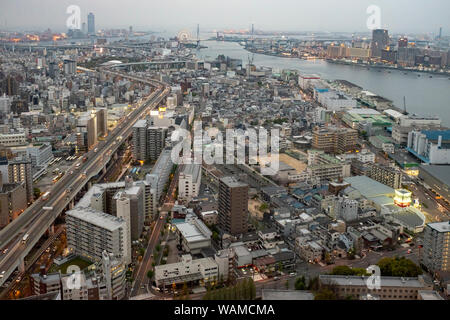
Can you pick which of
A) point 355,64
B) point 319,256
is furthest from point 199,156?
point 355,64

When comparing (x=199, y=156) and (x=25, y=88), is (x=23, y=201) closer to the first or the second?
(x=199, y=156)

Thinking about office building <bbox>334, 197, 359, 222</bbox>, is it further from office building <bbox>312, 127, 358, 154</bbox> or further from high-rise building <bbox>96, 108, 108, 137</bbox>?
high-rise building <bbox>96, 108, 108, 137</bbox>

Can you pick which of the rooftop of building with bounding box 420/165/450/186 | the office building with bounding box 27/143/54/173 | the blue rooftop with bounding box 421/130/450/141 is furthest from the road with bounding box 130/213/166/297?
the blue rooftop with bounding box 421/130/450/141

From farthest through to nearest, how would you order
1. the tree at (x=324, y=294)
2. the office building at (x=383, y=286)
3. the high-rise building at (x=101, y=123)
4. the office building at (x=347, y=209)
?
the high-rise building at (x=101, y=123)
the office building at (x=347, y=209)
the office building at (x=383, y=286)
the tree at (x=324, y=294)

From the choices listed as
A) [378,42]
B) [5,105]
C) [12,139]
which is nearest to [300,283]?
[12,139]

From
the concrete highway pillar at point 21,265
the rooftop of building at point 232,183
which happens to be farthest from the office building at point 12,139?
the rooftop of building at point 232,183

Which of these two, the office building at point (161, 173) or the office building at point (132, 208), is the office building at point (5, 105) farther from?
the office building at point (132, 208)

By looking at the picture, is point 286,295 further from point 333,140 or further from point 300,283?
point 333,140
